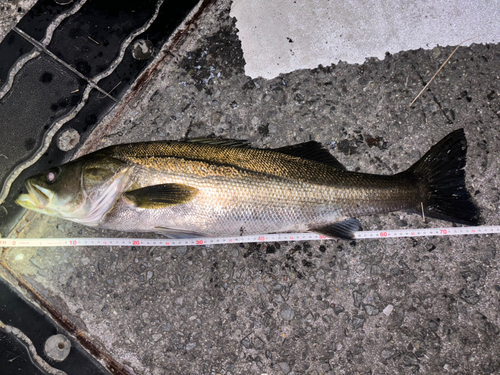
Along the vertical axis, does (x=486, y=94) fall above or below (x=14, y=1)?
above

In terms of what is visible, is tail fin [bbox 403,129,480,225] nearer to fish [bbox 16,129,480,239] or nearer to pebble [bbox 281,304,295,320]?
fish [bbox 16,129,480,239]

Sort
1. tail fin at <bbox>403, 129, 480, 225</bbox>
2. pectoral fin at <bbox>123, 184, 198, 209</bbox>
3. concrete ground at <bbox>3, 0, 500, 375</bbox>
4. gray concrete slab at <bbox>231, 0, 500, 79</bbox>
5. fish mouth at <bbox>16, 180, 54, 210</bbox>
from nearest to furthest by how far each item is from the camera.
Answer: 1. pectoral fin at <bbox>123, 184, 198, 209</bbox>
2. fish mouth at <bbox>16, 180, 54, 210</bbox>
3. tail fin at <bbox>403, 129, 480, 225</bbox>
4. concrete ground at <bbox>3, 0, 500, 375</bbox>
5. gray concrete slab at <bbox>231, 0, 500, 79</bbox>

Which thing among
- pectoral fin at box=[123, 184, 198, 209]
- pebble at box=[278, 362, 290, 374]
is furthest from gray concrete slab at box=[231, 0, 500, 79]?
pebble at box=[278, 362, 290, 374]

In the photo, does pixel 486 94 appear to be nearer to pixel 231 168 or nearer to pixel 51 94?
pixel 231 168

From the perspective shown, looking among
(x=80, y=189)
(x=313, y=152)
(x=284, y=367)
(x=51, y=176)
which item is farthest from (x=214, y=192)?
(x=284, y=367)

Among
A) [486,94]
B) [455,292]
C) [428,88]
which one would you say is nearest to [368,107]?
[428,88]
